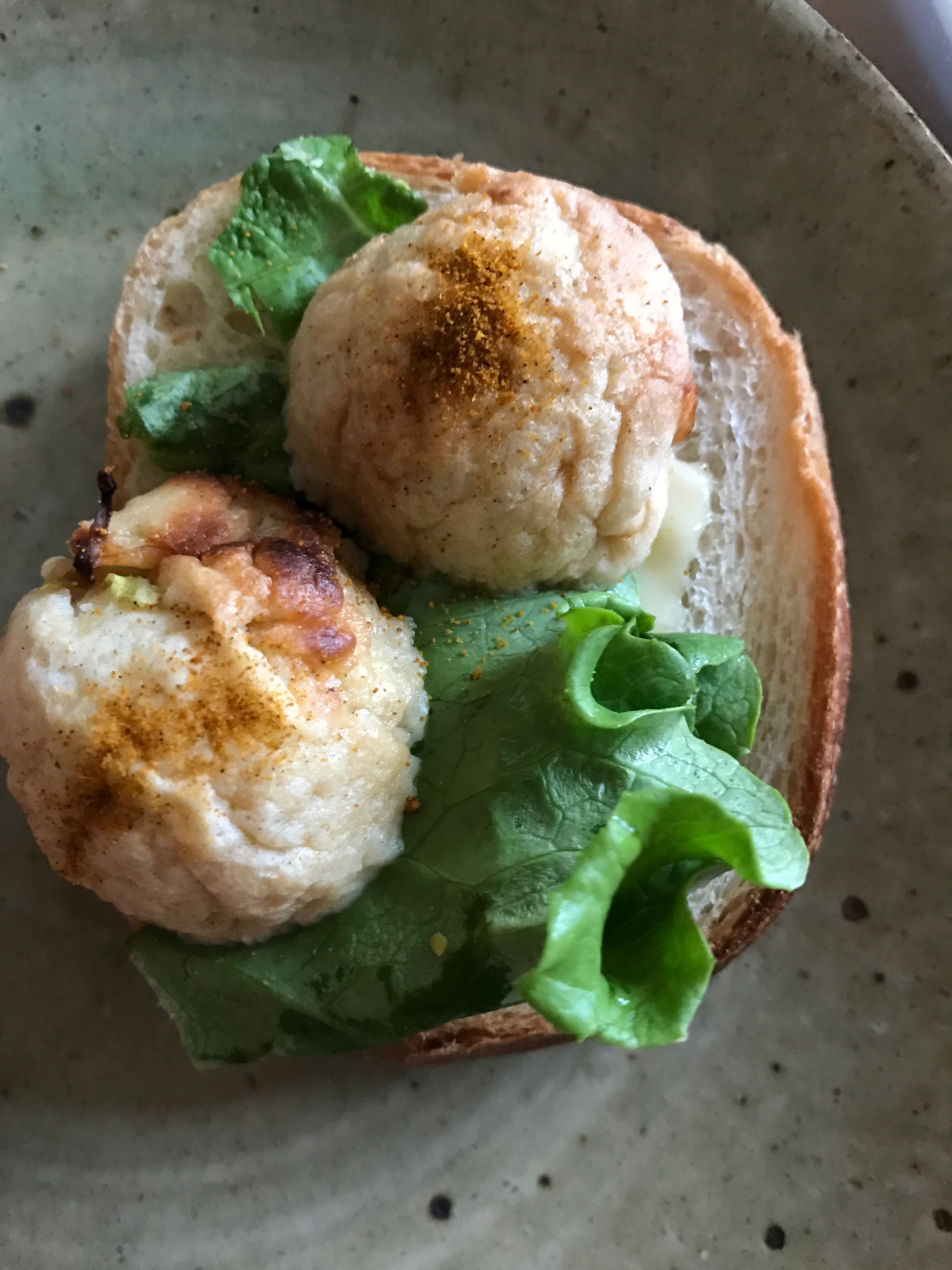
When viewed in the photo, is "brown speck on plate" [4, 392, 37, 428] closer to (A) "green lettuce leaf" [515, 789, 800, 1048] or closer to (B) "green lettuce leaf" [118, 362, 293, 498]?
(B) "green lettuce leaf" [118, 362, 293, 498]

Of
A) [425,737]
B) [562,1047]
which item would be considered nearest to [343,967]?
[425,737]

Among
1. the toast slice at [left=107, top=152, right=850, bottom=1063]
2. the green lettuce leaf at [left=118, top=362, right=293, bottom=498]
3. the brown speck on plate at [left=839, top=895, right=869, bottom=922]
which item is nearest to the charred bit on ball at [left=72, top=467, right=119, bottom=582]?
the green lettuce leaf at [left=118, top=362, right=293, bottom=498]

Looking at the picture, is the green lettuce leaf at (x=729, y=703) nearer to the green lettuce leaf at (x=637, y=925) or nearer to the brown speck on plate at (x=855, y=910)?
the green lettuce leaf at (x=637, y=925)

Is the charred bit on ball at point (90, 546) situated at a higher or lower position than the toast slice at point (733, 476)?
lower

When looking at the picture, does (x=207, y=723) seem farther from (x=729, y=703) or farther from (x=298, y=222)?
(x=298, y=222)

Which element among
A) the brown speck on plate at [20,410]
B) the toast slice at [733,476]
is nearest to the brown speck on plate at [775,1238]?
the toast slice at [733,476]

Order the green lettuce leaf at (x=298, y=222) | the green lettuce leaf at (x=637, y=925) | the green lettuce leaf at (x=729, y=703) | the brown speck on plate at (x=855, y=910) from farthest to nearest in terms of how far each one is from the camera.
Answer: the brown speck on plate at (x=855, y=910), the green lettuce leaf at (x=298, y=222), the green lettuce leaf at (x=729, y=703), the green lettuce leaf at (x=637, y=925)

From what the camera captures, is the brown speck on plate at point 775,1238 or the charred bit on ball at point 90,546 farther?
the brown speck on plate at point 775,1238
